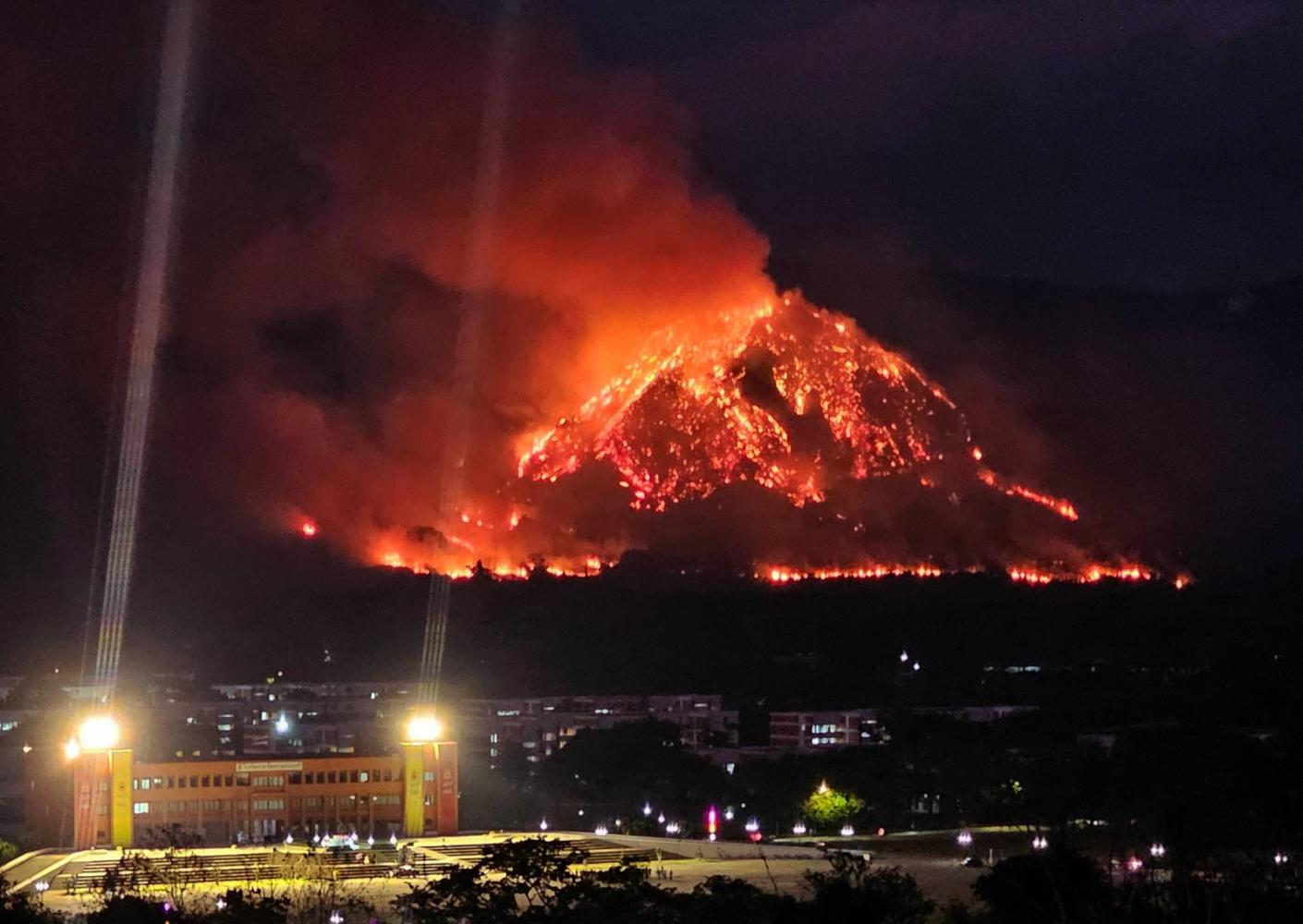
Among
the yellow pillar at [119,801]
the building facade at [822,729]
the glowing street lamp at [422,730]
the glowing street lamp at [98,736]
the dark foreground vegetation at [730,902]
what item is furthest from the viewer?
the building facade at [822,729]

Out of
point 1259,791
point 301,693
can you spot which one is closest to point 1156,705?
point 1259,791

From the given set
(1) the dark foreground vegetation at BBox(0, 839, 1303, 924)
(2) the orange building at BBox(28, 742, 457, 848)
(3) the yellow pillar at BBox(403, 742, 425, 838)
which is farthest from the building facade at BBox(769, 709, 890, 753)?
(1) the dark foreground vegetation at BBox(0, 839, 1303, 924)

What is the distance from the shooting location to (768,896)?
57.2 feet

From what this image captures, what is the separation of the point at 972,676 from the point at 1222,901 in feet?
93.6

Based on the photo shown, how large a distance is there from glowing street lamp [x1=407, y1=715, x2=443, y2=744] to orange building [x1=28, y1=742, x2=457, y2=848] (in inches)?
6.3

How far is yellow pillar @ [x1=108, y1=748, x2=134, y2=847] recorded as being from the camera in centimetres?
2450

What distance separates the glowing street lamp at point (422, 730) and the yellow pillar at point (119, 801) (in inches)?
143

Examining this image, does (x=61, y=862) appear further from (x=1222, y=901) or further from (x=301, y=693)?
(x=301, y=693)

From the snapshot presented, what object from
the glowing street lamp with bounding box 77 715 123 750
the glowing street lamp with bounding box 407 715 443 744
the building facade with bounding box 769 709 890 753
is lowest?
the glowing street lamp with bounding box 77 715 123 750

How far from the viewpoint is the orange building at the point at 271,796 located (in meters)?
25.3

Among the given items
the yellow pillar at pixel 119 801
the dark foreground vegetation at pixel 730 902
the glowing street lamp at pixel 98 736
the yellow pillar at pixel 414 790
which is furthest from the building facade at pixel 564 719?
the dark foreground vegetation at pixel 730 902

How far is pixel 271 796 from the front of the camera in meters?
26.4

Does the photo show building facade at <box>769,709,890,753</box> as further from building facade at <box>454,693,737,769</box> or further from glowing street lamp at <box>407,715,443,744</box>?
glowing street lamp at <box>407,715,443,744</box>

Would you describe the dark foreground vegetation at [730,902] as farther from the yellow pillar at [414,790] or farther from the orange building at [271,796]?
the yellow pillar at [414,790]
